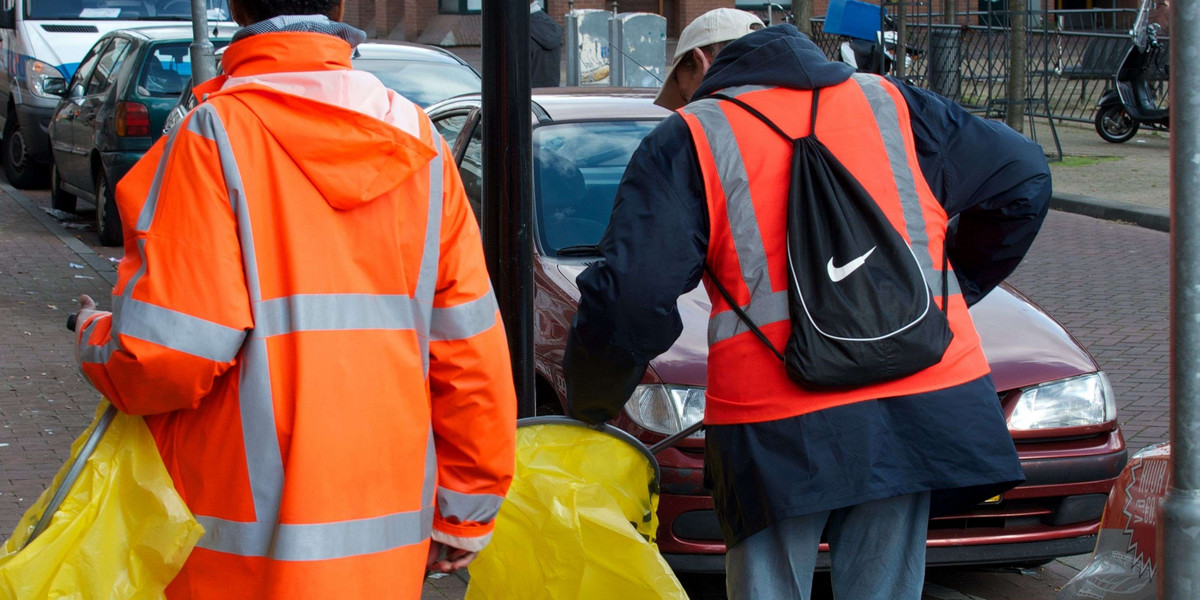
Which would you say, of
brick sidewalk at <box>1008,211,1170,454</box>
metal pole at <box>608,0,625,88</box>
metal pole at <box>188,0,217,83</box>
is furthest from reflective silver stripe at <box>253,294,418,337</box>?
metal pole at <box>608,0,625,88</box>

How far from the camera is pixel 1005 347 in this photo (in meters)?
4.31

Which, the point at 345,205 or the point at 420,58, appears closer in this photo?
the point at 345,205

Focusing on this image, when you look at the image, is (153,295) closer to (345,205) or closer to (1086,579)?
(345,205)

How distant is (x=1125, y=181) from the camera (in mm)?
12891

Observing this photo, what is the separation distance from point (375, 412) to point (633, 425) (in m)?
1.99

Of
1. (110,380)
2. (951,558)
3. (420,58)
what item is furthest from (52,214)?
(110,380)

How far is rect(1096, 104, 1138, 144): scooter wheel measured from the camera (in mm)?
15602

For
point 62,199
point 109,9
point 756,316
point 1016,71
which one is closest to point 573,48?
point 1016,71

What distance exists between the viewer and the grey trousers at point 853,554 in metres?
2.68

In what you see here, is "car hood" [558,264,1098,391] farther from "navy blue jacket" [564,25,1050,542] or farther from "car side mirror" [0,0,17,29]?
"car side mirror" [0,0,17,29]

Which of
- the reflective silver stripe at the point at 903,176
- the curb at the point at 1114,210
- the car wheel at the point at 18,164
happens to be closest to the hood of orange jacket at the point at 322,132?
the reflective silver stripe at the point at 903,176

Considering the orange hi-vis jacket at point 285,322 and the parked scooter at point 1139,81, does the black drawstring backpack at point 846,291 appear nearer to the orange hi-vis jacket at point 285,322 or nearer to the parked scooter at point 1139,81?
the orange hi-vis jacket at point 285,322

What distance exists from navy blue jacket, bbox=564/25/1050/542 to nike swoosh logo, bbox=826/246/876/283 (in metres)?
0.24

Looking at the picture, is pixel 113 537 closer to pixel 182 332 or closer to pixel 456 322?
pixel 182 332
